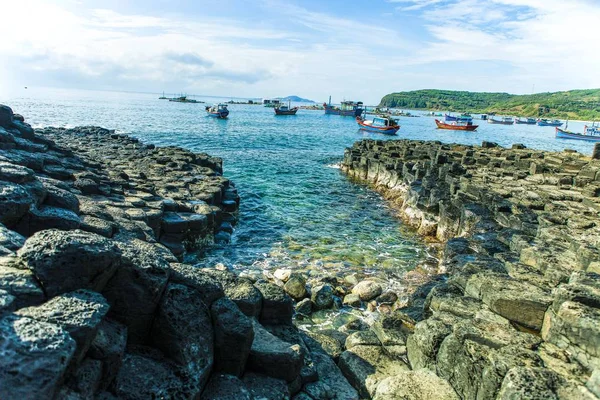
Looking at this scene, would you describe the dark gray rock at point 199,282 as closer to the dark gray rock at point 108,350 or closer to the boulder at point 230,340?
the boulder at point 230,340

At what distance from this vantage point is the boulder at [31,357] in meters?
2.95

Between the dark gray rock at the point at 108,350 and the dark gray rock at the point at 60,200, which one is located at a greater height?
the dark gray rock at the point at 60,200

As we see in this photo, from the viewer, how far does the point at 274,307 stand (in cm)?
726

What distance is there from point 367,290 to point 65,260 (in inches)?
366

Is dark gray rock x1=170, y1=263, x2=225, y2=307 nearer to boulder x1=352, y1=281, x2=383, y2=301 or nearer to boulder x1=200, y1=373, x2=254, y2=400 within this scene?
boulder x1=200, y1=373, x2=254, y2=400

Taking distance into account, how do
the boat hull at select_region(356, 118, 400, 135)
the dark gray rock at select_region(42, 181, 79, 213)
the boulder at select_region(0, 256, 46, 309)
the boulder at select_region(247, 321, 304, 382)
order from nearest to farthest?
the boulder at select_region(0, 256, 46, 309), the boulder at select_region(247, 321, 304, 382), the dark gray rock at select_region(42, 181, 79, 213), the boat hull at select_region(356, 118, 400, 135)

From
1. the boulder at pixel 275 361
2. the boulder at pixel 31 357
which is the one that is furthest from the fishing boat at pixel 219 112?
the boulder at pixel 31 357

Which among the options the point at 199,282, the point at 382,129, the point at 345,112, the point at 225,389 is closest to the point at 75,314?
the point at 199,282

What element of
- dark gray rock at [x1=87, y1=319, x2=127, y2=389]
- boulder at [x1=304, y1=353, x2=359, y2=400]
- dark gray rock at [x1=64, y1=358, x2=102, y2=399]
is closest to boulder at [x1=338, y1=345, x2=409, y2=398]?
boulder at [x1=304, y1=353, x2=359, y2=400]

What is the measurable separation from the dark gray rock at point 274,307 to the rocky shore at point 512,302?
1.87 meters

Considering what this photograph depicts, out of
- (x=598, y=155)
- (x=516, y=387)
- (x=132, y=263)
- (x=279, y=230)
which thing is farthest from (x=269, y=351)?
(x=598, y=155)

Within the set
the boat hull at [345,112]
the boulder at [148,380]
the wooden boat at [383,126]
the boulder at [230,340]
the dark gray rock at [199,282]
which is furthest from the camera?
the boat hull at [345,112]

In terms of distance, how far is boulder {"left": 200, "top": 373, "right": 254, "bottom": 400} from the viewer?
468cm

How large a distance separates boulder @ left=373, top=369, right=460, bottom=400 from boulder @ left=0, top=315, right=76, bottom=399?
416cm
